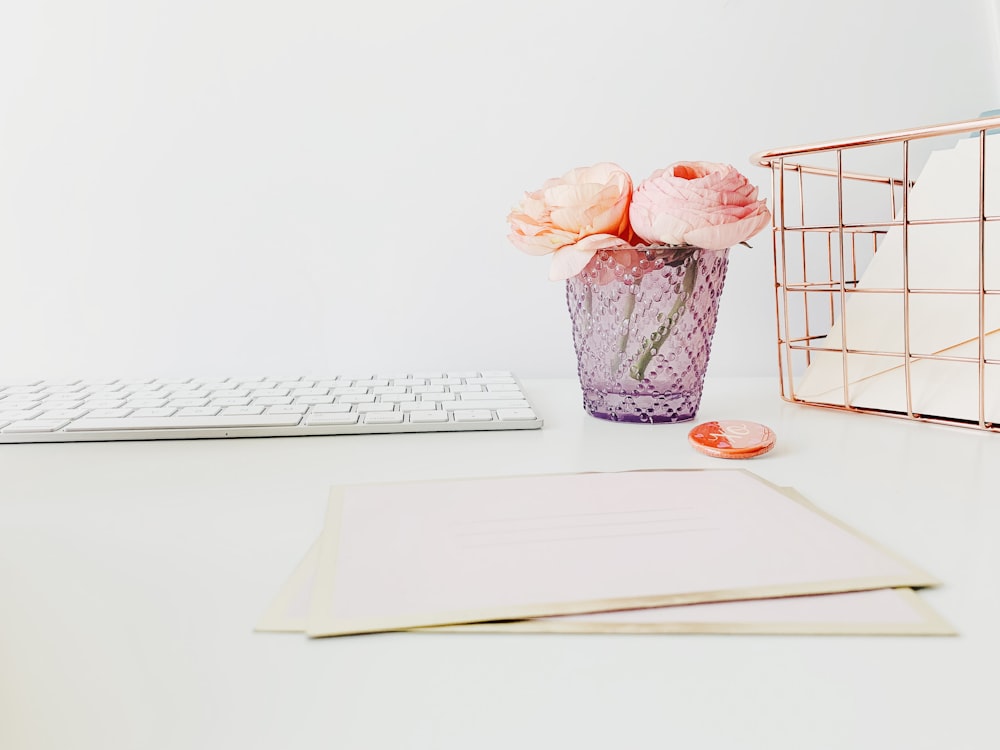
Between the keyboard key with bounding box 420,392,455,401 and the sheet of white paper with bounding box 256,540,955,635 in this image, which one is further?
the keyboard key with bounding box 420,392,455,401

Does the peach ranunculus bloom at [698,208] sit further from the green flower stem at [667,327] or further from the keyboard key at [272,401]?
the keyboard key at [272,401]

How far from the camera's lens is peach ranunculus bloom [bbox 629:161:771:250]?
62 centimetres

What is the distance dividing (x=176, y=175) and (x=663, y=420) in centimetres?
68

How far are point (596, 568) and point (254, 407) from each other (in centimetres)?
45

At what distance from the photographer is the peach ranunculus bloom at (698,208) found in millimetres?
620

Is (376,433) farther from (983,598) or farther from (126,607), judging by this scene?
(983,598)

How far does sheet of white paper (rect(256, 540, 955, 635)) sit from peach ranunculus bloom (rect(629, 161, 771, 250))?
36 centimetres

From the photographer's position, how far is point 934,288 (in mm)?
703

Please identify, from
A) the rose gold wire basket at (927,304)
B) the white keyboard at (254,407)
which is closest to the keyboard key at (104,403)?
the white keyboard at (254,407)

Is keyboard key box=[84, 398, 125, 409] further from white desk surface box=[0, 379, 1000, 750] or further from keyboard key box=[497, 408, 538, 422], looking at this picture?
keyboard key box=[497, 408, 538, 422]

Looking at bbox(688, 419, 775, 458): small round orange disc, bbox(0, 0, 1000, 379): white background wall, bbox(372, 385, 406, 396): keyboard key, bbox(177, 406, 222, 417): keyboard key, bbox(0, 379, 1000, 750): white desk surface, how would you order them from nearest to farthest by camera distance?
bbox(0, 379, 1000, 750): white desk surface → bbox(688, 419, 775, 458): small round orange disc → bbox(177, 406, 222, 417): keyboard key → bbox(372, 385, 406, 396): keyboard key → bbox(0, 0, 1000, 379): white background wall

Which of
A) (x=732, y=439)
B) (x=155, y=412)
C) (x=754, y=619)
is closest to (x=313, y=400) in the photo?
(x=155, y=412)

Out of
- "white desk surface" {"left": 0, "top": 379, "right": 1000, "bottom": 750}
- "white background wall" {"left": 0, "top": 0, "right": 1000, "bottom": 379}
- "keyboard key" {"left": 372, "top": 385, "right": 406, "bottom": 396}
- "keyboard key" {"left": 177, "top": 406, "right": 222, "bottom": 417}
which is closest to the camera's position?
"white desk surface" {"left": 0, "top": 379, "right": 1000, "bottom": 750}

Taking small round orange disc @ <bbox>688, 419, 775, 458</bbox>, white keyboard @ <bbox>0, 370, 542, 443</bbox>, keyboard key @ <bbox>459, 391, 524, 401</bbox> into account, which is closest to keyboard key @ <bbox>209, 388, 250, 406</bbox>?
white keyboard @ <bbox>0, 370, 542, 443</bbox>
